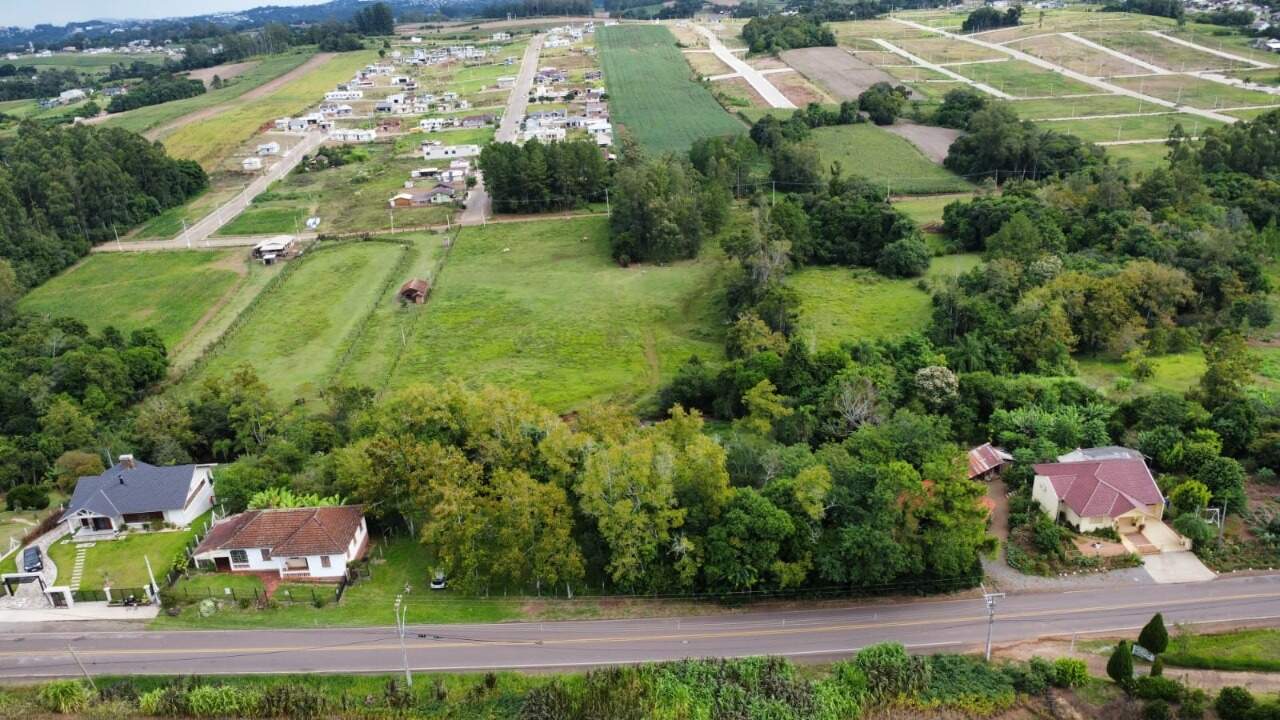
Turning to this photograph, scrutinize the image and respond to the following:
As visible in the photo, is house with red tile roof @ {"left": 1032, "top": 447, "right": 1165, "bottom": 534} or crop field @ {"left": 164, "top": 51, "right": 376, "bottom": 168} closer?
house with red tile roof @ {"left": 1032, "top": 447, "right": 1165, "bottom": 534}

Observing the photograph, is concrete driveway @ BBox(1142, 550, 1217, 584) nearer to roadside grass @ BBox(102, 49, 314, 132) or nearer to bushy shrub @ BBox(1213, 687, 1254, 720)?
bushy shrub @ BBox(1213, 687, 1254, 720)

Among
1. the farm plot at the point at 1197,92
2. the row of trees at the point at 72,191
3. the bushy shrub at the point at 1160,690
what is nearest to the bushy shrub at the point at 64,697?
the bushy shrub at the point at 1160,690

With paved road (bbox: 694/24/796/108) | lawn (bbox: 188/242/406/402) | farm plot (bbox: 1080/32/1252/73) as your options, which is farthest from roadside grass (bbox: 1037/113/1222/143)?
lawn (bbox: 188/242/406/402)

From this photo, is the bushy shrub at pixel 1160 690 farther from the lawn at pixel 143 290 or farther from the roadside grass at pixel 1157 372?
the lawn at pixel 143 290

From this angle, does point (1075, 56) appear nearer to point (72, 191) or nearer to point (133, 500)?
point (72, 191)

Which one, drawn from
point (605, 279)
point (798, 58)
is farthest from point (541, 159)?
point (798, 58)

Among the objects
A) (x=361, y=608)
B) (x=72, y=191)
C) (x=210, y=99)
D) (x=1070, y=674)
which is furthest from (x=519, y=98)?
(x=1070, y=674)
